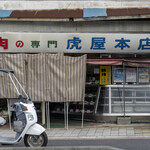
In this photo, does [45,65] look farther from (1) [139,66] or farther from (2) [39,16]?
(1) [139,66]

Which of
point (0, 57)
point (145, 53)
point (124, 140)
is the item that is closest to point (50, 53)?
point (0, 57)

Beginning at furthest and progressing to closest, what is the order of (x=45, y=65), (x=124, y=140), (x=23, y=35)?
1. (x=23, y=35)
2. (x=45, y=65)
3. (x=124, y=140)

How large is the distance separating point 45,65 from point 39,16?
251 centimetres

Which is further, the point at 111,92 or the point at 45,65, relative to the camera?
the point at 111,92

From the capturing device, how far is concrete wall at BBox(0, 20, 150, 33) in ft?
44.2

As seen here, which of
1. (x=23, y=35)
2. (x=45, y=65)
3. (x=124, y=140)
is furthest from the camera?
(x=23, y=35)

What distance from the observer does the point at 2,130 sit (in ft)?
40.8

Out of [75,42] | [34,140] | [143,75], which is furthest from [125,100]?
[34,140]

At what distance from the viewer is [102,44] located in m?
13.0

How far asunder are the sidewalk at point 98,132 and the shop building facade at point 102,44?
2.21 feet

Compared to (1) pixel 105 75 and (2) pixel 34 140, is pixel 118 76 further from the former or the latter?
(2) pixel 34 140

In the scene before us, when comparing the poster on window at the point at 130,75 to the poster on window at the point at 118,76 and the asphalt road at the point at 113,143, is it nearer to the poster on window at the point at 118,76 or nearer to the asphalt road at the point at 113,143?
the poster on window at the point at 118,76

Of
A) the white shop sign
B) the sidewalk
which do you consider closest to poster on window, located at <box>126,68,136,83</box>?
the white shop sign

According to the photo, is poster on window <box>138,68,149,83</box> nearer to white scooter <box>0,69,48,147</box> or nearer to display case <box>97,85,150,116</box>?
display case <box>97,85,150,116</box>
